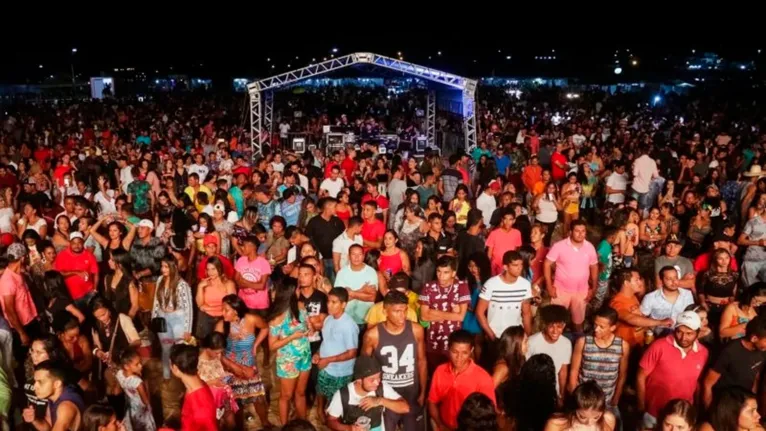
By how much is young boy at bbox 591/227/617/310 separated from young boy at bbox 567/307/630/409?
227 cm

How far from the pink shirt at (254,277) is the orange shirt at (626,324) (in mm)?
3144

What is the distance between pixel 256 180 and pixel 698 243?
6.19 m

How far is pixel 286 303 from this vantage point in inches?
205

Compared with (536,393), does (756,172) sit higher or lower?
higher

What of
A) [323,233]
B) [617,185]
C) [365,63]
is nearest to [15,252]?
[323,233]

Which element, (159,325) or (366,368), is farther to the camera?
(159,325)

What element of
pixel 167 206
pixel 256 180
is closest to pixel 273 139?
pixel 256 180

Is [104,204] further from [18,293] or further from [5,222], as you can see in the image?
[18,293]

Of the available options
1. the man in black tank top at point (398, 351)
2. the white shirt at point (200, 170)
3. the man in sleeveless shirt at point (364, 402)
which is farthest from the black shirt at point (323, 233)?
the white shirt at point (200, 170)

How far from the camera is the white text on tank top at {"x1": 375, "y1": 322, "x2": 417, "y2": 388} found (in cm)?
464

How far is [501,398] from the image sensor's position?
16.0ft

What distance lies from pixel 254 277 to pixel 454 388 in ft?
8.98

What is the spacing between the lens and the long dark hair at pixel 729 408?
12.1 ft

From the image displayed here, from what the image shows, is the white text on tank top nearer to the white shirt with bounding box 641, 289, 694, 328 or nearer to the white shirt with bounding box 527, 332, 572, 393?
the white shirt with bounding box 527, 332, 572, 393
